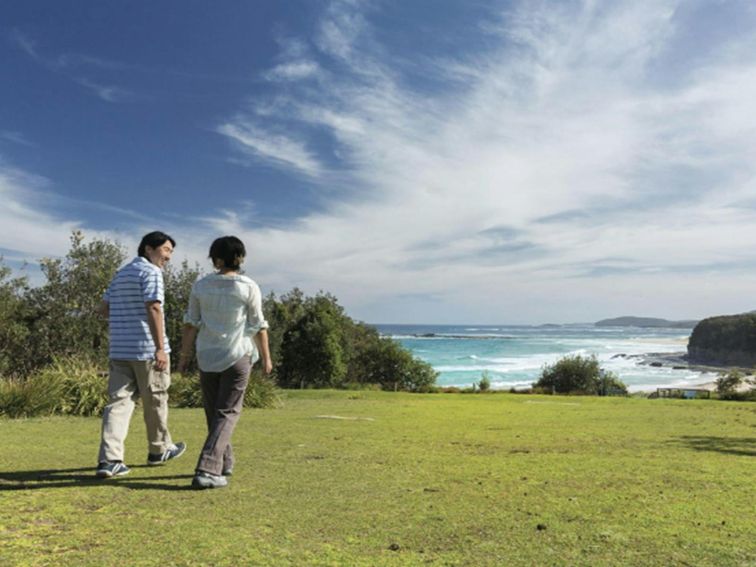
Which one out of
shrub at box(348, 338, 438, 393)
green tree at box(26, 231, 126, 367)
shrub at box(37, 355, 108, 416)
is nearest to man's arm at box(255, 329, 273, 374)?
shrub at box(37, 355, 108, 416)

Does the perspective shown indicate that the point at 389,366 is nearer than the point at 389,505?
No

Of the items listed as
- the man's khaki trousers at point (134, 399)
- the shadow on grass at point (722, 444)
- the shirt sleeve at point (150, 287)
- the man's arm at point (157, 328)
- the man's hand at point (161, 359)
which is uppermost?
the shirt sleeve at point (150, 287)

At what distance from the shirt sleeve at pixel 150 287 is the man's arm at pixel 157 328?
1.7 inches

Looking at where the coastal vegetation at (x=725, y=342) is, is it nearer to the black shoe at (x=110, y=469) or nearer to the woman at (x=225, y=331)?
the woman at (x=225, y=331)

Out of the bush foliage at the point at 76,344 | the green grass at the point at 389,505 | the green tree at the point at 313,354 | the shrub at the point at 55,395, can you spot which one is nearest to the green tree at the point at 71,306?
the bush foliage at the point at 76,344

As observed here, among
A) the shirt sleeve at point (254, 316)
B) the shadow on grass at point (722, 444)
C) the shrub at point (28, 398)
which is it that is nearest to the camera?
the shirt sleeve at point (254, 316)

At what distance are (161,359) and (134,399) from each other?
56cm

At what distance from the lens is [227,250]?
4.62 m

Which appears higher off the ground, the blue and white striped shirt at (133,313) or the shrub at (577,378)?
the blue and white striped shirt at (133,313)

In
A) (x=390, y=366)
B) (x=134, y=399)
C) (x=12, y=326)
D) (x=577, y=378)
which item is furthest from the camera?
(x=390, y=366)

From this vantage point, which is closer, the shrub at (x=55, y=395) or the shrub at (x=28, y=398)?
the shrub at (x=28, y=398)

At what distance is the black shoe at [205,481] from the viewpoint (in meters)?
4.12

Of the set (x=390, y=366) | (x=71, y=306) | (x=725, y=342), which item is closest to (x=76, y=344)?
(x=71, y=306)

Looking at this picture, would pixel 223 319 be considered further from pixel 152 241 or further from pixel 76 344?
pixel 76 344
